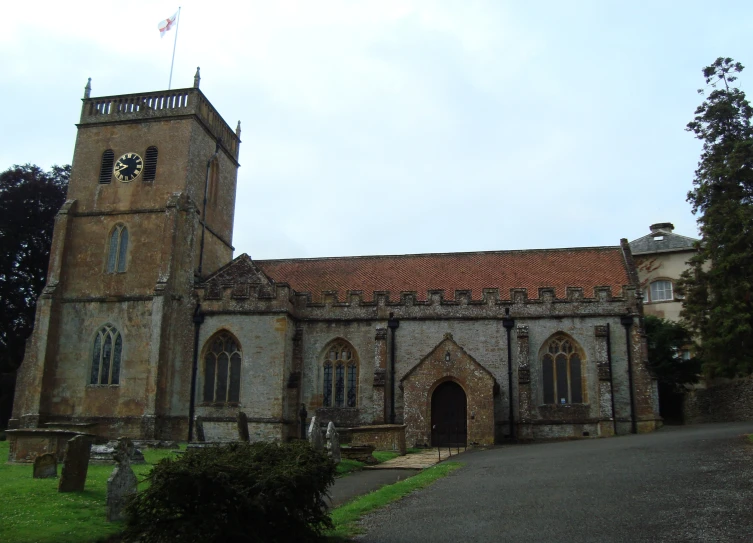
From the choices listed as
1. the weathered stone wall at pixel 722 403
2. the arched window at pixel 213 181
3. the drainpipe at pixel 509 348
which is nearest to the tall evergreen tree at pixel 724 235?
the weathered stone wall at pixel 722 403

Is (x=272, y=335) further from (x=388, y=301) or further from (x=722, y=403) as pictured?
(x=722, y=403)

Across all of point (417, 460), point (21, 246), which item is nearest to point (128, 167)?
point (21, 246)

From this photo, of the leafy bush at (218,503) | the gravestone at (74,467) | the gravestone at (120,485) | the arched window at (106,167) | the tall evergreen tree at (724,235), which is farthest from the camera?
the arched window at (106,167)

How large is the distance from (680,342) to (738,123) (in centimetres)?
1204

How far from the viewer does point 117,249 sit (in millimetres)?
31375

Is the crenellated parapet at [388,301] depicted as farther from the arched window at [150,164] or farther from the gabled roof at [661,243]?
the gabled roof at [661,243]

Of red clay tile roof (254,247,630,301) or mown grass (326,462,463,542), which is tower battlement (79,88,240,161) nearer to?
red clay tile roof (254,247,630,301)

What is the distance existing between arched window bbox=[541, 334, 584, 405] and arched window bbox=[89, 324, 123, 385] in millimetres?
18172

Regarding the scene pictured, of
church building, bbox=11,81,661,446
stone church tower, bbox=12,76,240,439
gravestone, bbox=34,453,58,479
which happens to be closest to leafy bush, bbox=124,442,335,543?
gravestone, bbox=34,453,58,479

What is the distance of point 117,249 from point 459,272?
51.9 feet

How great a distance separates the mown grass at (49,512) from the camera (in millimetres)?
9938

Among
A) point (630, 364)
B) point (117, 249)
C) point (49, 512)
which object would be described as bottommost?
point (49, 512)

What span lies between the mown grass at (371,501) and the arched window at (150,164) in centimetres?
2053

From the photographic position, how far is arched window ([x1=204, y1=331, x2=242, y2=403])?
2923cm
